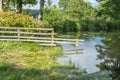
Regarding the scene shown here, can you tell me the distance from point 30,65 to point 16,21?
15.8 m

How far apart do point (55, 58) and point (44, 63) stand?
9.52ft

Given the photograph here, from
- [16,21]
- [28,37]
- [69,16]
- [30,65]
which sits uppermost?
[16,21]

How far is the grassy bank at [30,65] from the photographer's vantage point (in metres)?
16.3

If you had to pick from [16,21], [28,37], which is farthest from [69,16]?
[28,37]

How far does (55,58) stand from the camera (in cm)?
2312

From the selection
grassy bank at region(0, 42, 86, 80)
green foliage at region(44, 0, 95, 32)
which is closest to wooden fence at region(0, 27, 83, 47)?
grassy bank at region(0, 42, 86, 80)

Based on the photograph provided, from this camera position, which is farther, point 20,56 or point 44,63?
point 20,56

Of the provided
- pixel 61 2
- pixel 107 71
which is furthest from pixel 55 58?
pixel 61 2

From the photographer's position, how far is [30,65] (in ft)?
63.7

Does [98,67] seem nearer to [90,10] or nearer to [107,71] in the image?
[107,71]

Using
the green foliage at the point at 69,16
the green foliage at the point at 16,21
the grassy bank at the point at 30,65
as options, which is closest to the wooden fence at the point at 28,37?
the grassy bank at the point at 30,65

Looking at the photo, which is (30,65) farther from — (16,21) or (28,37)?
(16,21)

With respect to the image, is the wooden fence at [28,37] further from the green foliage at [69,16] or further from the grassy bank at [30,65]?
the green foliage at [69,16]

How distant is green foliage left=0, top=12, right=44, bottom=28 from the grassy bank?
6675 mm
